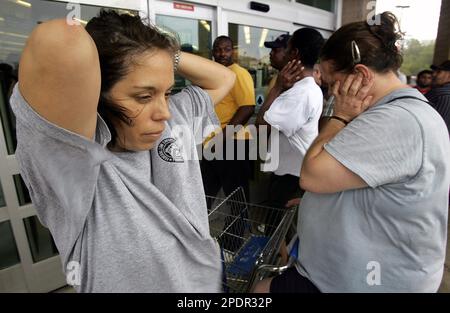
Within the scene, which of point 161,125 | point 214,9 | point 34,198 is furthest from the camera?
point 214,9

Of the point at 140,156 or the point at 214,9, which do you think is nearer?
the point at 140,156

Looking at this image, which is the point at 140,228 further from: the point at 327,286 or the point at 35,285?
the point at 35,285

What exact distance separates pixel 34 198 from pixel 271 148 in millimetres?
1692

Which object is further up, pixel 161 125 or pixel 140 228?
pixel 161 125

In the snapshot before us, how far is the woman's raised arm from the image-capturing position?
42 cm

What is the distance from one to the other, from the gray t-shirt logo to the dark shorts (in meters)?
0.70

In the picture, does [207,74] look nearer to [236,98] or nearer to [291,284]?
[291,284]

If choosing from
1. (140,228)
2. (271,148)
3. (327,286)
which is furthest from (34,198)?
(271,148)

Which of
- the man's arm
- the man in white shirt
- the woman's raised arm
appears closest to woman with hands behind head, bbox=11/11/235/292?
the woman's raised arm

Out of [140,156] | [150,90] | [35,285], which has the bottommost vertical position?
[35,285]

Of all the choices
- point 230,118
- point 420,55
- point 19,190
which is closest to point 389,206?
point 230,118

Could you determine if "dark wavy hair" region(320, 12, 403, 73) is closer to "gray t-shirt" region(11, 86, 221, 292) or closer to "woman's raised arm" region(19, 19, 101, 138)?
"gray t-shirt" region(11, 86, 221, 292)
